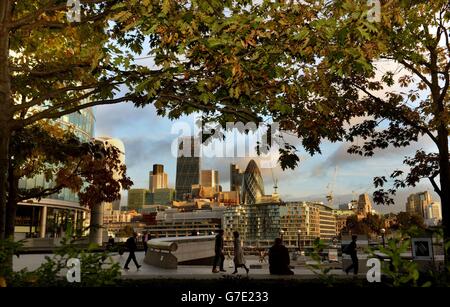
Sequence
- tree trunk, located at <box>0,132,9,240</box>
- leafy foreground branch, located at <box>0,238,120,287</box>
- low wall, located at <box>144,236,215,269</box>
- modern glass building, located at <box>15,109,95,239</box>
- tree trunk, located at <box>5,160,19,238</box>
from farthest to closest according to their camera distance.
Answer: modern glass building, located at <box>15,109,95,239</box> < low wall, located at <box>144,236,215,269</box> < tree trunk, located at <box>5,160,19,238</box> < tree trunk, located at <box>0,132,9,240</box> < leafy foreground branch, located at <box>0,238,120,287</box>

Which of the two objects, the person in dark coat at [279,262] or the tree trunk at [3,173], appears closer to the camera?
the tree trunk at [3,173]

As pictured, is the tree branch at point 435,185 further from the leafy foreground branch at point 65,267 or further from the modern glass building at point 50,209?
the modern glass building at point 50,209

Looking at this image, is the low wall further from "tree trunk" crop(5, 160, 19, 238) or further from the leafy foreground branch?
the leafy foreground branch

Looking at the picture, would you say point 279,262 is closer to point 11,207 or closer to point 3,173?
point 11,207

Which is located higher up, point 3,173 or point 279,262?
point 3,173

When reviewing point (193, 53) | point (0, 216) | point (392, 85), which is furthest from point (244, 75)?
point (392, 85)

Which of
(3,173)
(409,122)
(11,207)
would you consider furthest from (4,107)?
(409,122)

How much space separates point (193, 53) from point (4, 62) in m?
3.36

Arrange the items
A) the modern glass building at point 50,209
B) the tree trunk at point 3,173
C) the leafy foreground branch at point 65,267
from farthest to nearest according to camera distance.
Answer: the modern glass building at point 50,209, the tree trunk at point 3,173, the leafy foreground branch at point 65,267

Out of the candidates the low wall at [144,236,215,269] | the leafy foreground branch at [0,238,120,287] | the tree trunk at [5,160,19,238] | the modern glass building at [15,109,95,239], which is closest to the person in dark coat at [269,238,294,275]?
the low wall at [144,236,215,269]

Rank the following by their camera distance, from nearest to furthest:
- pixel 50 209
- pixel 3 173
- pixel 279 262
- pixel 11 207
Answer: pixel 3 173
pixel 11 207
pixel 279 262
pixel 50 209

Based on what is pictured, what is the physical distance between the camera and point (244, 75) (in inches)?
283

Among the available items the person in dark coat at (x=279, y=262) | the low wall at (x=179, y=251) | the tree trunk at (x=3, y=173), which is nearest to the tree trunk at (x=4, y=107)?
the tree trunk at (x=3, y=173)
